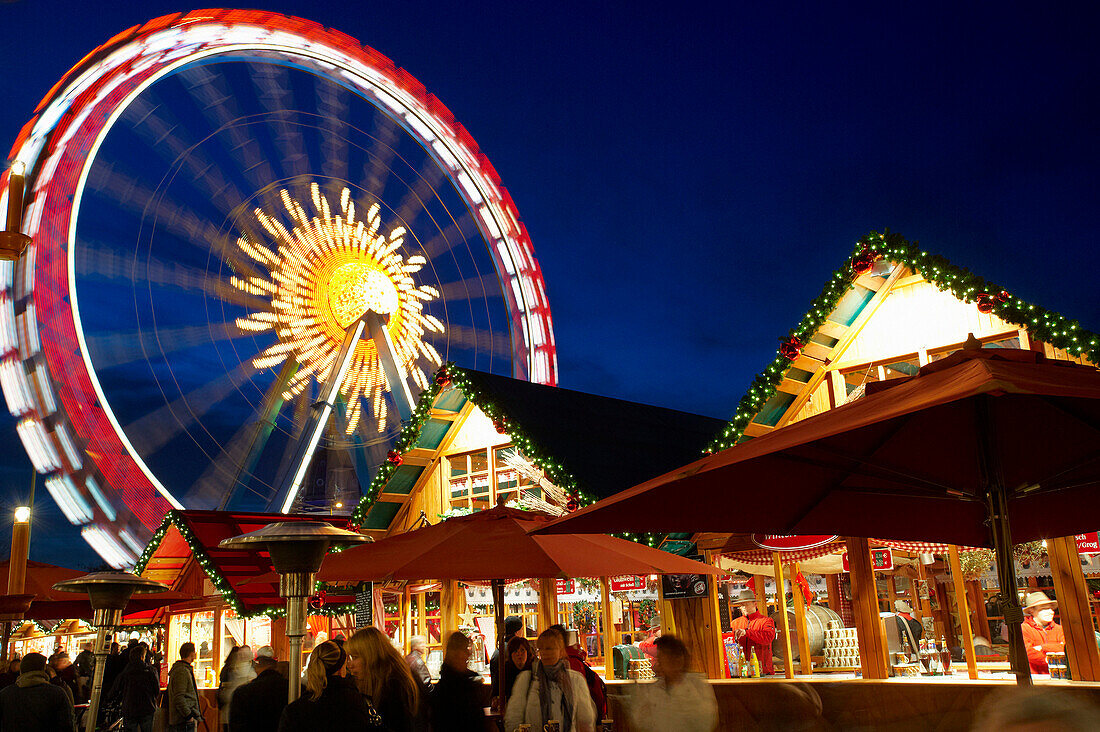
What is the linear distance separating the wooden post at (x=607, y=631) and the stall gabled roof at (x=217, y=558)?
3.66 metres

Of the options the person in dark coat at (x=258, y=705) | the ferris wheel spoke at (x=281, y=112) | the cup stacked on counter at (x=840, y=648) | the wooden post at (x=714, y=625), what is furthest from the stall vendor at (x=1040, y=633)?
the ferris wheel spoke at (x=281, y=112)

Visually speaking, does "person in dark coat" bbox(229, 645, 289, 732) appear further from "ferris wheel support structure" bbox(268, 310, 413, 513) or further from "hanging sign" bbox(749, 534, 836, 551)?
"ferris wheel support structure" bbox(268, 310, 413, 513)

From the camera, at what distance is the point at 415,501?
12.9 metres

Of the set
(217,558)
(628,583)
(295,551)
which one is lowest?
(628,583)

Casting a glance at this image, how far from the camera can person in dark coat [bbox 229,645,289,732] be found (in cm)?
488

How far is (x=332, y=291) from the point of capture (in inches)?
680

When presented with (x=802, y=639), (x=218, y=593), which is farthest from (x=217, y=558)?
(x=802, y=639)

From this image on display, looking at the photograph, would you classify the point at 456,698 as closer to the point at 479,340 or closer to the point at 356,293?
the point at 356,293

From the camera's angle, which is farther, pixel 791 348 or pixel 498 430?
pixel 498 430

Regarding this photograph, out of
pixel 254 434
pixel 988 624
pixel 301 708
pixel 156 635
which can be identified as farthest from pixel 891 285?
pixel 156 635

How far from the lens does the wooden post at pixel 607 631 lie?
1059cm

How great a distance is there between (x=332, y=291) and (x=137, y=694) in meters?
9.84

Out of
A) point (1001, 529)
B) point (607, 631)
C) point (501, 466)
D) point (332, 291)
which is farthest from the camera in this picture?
point (332, 291)

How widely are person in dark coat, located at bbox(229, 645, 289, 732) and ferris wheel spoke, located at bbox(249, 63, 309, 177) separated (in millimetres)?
13671
